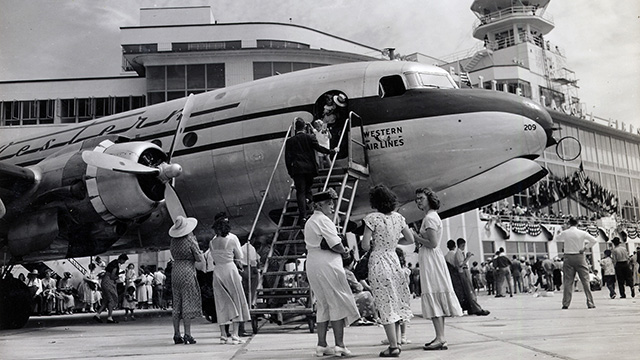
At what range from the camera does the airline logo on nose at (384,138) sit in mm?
9453

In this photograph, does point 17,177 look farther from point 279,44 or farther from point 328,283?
point 279,44

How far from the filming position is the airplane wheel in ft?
40.0

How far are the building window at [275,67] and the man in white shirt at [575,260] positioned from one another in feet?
71.4

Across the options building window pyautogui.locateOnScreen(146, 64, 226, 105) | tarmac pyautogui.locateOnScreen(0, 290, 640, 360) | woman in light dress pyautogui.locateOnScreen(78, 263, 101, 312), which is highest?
building window pyautogui.locateOnScreen(146, 64, 226, 105)

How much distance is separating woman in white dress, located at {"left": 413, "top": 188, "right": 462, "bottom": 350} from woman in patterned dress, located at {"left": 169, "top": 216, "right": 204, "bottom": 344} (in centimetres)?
317

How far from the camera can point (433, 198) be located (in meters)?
6.52

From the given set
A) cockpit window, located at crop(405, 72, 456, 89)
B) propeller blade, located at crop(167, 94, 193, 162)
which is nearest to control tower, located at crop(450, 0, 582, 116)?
cockpit window, located at crop(405, 72, 456, 89)

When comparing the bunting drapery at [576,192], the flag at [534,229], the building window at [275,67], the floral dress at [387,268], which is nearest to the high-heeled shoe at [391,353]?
the floral dress at [387,268]

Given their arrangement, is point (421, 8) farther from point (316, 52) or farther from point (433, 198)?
point (316, 52)

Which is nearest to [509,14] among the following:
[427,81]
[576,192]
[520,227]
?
[576,192]

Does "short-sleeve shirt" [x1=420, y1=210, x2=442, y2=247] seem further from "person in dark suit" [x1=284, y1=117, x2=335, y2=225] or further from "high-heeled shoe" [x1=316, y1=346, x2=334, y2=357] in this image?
"person in dark suit" [x1=284, y1=117, x2=335, y2=225]

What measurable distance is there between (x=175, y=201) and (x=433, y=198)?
17.0 feet

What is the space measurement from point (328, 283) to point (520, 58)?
44.9m

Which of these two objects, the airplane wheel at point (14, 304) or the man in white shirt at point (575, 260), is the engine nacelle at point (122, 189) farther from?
the man in white shirt at point (575, 260)
